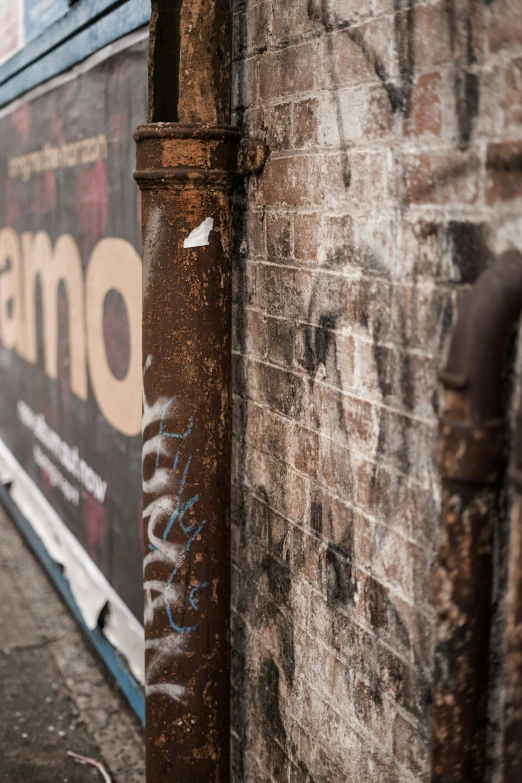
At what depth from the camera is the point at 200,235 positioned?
6.81ft

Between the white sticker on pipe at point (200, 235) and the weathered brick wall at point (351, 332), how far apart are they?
0.14 meters

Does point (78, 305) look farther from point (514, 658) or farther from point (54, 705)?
point (514, 658)

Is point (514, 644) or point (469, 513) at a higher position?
point (469, 513)

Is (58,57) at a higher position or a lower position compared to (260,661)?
higher

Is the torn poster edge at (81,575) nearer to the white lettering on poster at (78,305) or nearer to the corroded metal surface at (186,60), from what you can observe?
the white lettering on poster at (78,305)

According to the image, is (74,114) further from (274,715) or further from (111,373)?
(274,715)

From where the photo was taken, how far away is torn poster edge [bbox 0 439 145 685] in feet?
11.7

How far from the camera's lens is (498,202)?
51.5 inches

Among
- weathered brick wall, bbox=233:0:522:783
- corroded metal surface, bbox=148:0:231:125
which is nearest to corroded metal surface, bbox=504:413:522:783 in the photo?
weathered brick wall, bbox=233:0:522:783

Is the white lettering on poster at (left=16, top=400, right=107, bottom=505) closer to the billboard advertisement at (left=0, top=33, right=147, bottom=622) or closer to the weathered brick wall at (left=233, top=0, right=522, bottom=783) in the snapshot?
the billboard advertisement at (left=0, top=33, right=147, bottom=622)

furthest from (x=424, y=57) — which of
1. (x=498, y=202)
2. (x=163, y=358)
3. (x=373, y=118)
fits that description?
(x=163, y=358)

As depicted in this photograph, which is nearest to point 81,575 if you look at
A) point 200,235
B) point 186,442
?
point 186,442

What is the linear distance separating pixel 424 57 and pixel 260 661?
5.26ft

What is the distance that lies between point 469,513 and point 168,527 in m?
1.05
